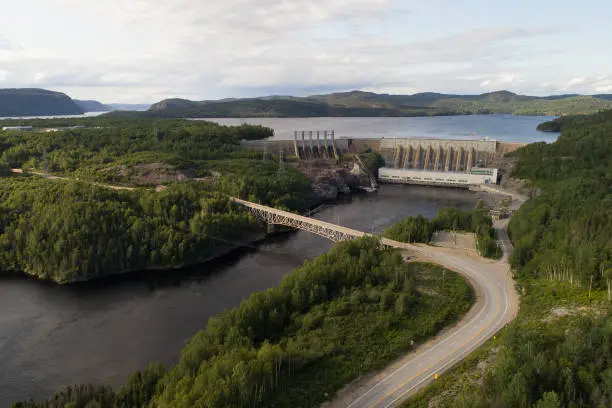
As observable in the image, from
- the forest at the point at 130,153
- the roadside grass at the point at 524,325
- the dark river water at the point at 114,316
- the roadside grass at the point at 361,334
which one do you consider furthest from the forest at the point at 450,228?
the forest at the point at 130,153

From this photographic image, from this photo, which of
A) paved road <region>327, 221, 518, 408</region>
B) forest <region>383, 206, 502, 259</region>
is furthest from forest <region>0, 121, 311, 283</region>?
paved road <region>327, 221, 518, 408</region>

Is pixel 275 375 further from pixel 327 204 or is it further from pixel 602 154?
pixel 602 154

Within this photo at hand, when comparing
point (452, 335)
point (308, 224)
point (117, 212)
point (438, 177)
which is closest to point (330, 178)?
point (438, 177)

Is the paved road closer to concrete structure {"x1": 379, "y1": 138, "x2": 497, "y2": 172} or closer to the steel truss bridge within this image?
the steel truss bridge

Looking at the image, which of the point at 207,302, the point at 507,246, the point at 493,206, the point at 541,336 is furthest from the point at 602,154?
the point at 207,302

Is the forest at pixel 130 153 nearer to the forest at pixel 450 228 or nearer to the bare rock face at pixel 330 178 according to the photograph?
the bare rock face at pixel 330 178

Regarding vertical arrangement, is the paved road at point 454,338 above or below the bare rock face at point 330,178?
below
